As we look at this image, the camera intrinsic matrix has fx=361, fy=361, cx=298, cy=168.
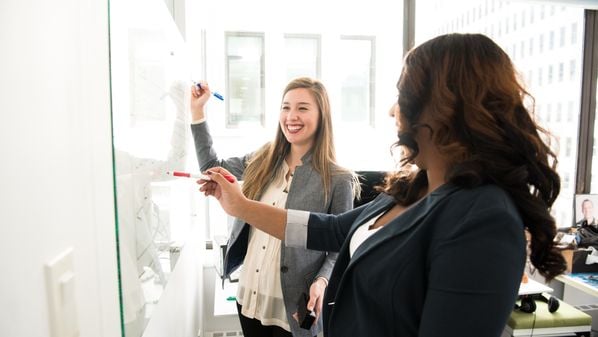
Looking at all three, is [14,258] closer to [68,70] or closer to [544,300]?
[68,70]

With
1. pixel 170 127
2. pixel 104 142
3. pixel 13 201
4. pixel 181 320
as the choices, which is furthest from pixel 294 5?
pixel 13 201

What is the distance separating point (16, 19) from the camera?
0.34 metres

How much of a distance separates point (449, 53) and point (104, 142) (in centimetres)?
60

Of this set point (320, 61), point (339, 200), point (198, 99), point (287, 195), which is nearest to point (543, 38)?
point (320, 61)

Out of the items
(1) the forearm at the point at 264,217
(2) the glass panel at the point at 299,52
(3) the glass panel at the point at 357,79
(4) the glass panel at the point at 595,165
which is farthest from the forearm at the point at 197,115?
(4) the glass panel at the point at 595,165

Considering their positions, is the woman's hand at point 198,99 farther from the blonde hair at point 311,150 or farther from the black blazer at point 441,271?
the black blazer at point 441,271

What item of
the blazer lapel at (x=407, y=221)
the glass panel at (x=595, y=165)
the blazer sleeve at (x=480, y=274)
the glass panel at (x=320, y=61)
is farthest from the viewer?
the glass panel at (x=595, y=165)

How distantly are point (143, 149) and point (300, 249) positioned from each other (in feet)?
2.72

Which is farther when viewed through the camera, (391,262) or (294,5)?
(294,5)

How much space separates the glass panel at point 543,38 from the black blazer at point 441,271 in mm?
2469

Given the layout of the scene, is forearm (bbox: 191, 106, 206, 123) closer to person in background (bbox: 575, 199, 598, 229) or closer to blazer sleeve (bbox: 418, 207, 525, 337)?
blazer sleeve (bbox: 418, 207, 525, 337)

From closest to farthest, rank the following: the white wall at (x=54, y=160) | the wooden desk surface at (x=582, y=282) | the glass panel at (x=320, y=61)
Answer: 1. the white wall at (x=54, y=160)
2. the wooden desk surface at (x=582, y=282)
3. the glass panel at (x=320, y=61)

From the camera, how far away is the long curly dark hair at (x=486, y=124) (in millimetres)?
603

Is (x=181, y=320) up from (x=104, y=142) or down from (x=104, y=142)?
down
